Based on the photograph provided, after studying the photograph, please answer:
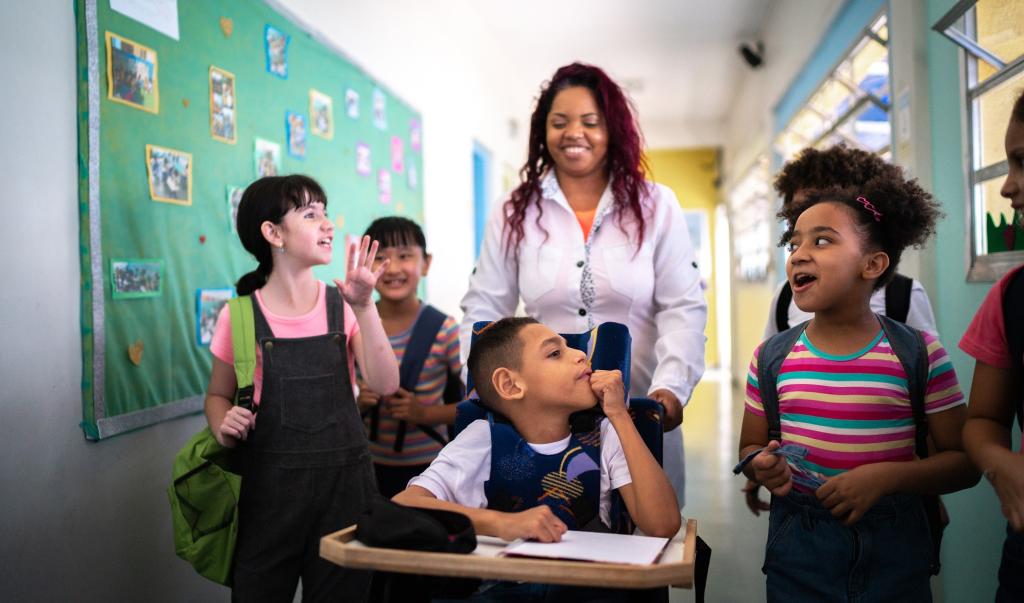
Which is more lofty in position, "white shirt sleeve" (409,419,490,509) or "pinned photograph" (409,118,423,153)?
"pinned photograph" (409,118,423,153)

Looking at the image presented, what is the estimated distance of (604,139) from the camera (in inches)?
81.7

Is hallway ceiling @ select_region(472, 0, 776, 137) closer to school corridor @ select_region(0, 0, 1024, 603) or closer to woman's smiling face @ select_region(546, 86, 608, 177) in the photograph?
school corridor @ select_region(0, 0, 1024, 603)

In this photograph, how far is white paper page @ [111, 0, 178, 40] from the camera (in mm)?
2076

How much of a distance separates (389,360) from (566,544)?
31.5 inches

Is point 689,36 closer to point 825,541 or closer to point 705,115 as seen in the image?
point 705,115

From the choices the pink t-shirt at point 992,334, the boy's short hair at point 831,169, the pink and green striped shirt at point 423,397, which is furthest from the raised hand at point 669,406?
the pink and green striped shirt at point 423,397

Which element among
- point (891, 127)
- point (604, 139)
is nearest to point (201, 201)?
point (604, 139)

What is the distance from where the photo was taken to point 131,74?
6.88ft

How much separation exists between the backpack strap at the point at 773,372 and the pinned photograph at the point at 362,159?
8.62 feet

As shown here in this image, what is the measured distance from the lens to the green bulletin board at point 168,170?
77.1 inches

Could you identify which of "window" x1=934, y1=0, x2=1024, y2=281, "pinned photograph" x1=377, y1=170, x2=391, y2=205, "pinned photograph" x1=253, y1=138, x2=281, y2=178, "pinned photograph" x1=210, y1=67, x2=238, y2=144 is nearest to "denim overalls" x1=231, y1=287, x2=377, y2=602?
"pinned photograph" x1=210, y1=67, x2=238, y2=144

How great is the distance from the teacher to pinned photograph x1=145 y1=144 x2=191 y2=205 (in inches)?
37.3

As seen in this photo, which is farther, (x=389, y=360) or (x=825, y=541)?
(x=389, y=360)

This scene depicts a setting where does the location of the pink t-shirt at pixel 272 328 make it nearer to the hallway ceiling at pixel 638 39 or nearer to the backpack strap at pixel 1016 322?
the backpack strap at pixel 1016 322
